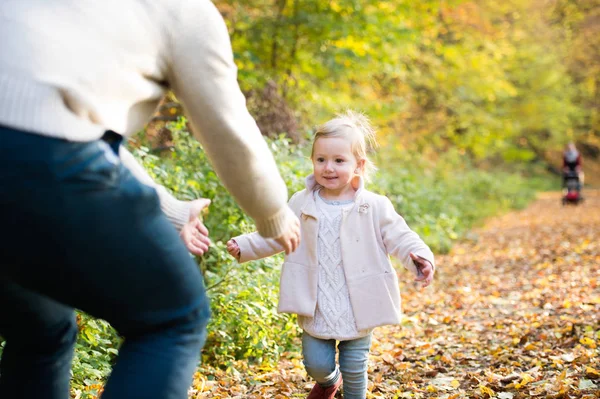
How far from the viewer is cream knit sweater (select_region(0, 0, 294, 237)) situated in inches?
62.1

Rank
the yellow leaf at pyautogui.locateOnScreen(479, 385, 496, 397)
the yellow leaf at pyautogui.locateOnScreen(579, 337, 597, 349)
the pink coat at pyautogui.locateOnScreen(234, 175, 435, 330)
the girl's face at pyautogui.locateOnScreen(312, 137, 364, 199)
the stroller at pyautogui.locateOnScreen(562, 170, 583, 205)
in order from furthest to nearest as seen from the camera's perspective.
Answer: the stroller at pyautogui.locateOnScreen(562, 170, 583, 205)
the yellow leaf at pyautogui.locateOnScreen(579, 337, 597, 349)
the yellow leaf at pyautogui.locateOnScreen(479, 385, 496, 397)
the girl's face at pyautogui.locateOnScreen(312, 137, 364, 199)
the pink coat at pyautogui.locateOnScreen(234, 175, 435, 330)

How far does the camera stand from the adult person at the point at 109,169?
1532 millimetres

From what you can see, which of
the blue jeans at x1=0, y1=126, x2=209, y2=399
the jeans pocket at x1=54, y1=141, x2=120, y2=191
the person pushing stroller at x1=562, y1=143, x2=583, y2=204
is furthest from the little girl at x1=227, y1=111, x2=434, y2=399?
the person pushing stroller at x1=562, y1=143, x2=583, y2=204

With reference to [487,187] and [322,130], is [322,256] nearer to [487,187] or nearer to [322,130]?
[322,130]

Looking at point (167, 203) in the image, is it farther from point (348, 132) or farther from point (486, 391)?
point (486, 391)

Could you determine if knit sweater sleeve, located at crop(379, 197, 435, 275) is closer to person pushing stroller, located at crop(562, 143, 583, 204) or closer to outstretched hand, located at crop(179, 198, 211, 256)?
outstretched hand, located at crop(179, 198, 211, 256)

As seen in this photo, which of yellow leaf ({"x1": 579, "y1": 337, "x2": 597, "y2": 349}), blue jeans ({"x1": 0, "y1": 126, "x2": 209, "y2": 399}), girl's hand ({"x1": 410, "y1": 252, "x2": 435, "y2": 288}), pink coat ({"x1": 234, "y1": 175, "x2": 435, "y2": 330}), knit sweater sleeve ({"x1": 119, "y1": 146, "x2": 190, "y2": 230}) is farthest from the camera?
yellow leaf ({"x1": 579, "y1": 337, "x2": 597, "y2": 349})

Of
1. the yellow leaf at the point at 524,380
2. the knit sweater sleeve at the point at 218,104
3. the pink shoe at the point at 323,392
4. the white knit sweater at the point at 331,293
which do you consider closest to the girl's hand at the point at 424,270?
the white knit sweater at the point at 331,293

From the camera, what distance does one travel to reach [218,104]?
1778 mm

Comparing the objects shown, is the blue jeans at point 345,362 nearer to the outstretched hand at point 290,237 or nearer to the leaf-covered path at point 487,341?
the leaf-covered path at point 487,341

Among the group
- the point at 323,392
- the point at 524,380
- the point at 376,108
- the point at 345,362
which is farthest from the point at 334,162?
the point at 376,108

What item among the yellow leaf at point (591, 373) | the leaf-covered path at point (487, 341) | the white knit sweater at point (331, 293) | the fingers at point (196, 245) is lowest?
the leaf-covered path at point (487, 341)

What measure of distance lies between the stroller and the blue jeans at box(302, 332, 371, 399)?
62.0 ft

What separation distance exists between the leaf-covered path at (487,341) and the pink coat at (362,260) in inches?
32.8
